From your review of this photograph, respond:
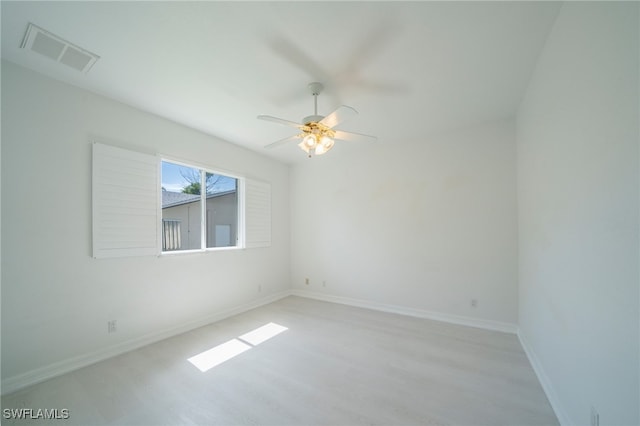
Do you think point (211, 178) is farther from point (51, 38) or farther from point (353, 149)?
point (353, 149)

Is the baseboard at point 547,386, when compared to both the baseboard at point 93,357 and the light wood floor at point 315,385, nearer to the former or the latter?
the light wood floor at point 315,385

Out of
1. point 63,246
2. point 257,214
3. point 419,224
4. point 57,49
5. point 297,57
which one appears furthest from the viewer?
point 257,214

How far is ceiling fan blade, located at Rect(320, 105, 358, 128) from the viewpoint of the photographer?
6.28 ft

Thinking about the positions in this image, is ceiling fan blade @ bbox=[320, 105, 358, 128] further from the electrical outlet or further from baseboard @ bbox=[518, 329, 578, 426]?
baseboard @ bbox=[518, 329, 578, 426]

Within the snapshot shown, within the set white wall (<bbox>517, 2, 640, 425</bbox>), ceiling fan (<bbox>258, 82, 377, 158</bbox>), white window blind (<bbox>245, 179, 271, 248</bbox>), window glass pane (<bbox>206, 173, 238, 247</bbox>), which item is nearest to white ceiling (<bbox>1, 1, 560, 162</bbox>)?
ceiling fan (<bbox>258, 82, 377, 158</bbox>)

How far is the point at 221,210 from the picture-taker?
3.95m

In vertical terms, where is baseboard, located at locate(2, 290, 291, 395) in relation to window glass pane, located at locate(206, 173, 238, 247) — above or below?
below

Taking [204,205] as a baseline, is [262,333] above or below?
below

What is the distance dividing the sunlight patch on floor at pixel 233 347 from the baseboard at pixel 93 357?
72 cm

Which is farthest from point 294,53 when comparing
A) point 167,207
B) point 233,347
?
point 233,347

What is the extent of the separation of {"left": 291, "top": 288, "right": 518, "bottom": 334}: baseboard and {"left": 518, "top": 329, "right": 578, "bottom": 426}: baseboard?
44cm

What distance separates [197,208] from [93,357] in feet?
6.36

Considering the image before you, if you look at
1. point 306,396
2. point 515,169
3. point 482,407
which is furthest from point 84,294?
point 515,169

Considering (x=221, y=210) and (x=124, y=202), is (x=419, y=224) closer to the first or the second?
(x=221, y=210)
